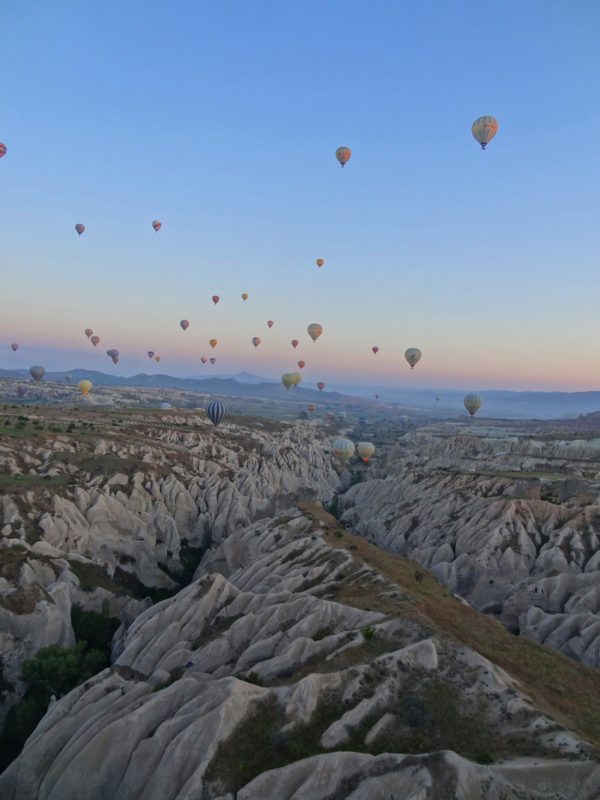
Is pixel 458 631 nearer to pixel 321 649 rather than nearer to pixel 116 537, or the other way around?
pixel 321 649

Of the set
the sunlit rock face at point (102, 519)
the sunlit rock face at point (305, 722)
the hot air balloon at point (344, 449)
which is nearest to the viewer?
the sunlit rock face at point (305, 722)

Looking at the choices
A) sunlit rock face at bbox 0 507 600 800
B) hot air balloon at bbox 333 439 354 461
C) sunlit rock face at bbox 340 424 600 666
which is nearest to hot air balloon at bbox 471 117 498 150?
sunlit rock face at bbox 340 424 600 666

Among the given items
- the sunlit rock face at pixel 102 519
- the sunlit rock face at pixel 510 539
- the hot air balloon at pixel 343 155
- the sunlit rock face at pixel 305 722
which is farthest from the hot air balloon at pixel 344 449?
the sunlit rock face at pixel 305 722

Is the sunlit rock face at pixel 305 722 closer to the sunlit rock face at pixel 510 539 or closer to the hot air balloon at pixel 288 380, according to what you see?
the sunlit rock face at pixel 510 539

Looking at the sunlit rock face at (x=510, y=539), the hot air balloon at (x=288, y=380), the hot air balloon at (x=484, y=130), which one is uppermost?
the hot air balloon at (x=484, y=130)

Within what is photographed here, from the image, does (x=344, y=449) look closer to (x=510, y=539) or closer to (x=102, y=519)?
(x=510, y=539)
